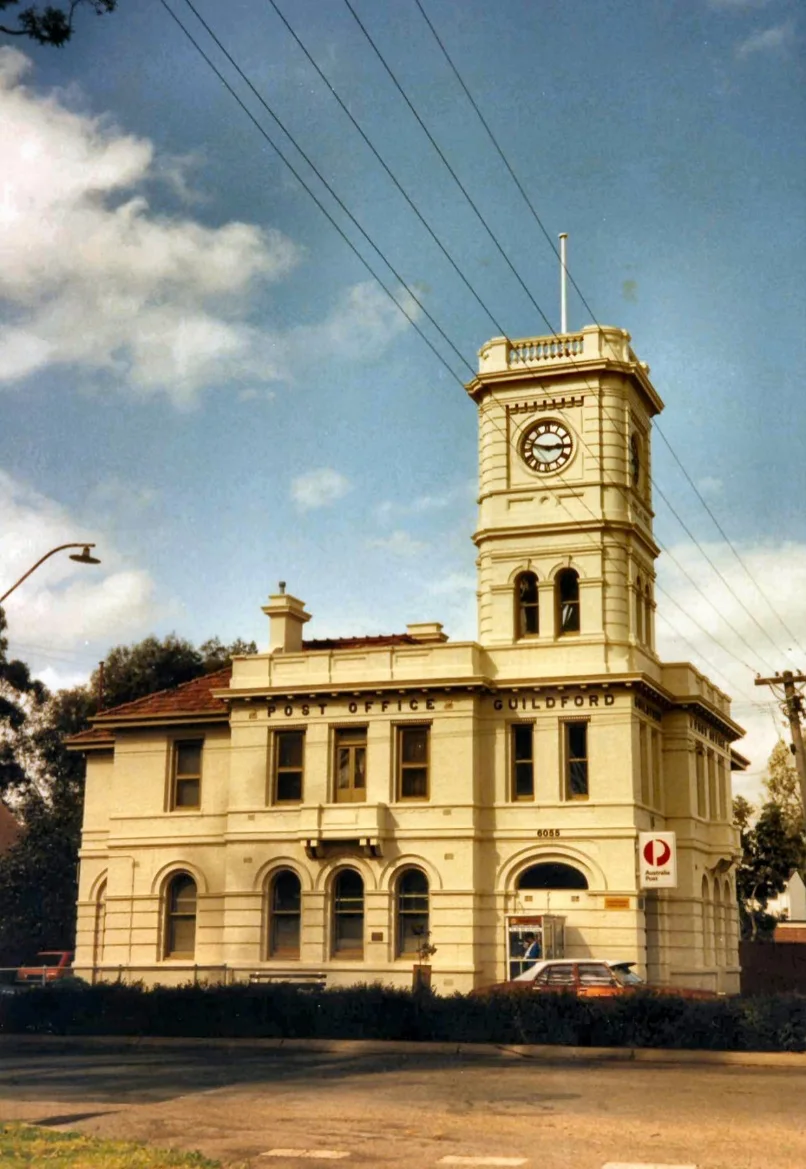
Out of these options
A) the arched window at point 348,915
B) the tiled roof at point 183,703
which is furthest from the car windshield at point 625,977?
the tiled roof at point 183,703

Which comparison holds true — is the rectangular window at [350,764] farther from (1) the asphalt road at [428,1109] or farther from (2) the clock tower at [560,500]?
(1) the asphalt road at [428,1109]

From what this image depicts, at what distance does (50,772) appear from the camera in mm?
70750

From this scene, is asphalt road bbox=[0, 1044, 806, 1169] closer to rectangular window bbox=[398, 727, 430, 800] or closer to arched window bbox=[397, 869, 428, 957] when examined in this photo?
arched window bbox=[397, 869, 428, 957]

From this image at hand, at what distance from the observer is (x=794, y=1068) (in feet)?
69.3

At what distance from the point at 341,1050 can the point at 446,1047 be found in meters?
1.98

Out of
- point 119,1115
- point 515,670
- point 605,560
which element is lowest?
point 119,1115

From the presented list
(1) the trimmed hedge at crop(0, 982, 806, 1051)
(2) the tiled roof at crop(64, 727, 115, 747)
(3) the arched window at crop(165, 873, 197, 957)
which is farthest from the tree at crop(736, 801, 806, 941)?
(1) the trimmed hedge at crop(0, 982, 806, 1051)

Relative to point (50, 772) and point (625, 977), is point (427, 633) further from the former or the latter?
point (50, 772)

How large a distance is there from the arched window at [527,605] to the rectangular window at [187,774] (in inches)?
403

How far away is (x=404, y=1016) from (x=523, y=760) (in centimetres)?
1359

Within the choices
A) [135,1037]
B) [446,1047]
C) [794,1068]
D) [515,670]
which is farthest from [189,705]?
[794,1068]

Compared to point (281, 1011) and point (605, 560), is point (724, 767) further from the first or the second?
point (281, 1011)

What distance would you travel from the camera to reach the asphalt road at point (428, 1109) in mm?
13086

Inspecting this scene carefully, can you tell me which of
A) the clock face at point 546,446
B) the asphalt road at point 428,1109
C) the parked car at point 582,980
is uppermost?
the clock face at point 546,446
